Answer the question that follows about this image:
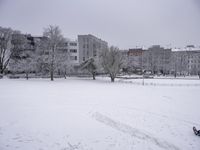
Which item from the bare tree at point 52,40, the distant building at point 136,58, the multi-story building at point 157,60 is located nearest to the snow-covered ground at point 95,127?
the bare tree at point 52,40

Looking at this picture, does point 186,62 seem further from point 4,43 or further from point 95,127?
point 95,127

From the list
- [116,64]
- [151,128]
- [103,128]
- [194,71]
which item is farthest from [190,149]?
[194,71]

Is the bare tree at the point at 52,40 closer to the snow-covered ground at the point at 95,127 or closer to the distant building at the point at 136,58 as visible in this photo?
the snow-covered ground at the point at 95,127

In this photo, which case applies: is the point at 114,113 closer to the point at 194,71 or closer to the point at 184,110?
the point at 184,110

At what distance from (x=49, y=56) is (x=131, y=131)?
37.3 metres

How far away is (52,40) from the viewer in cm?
4644

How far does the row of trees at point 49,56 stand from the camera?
46.3 meters

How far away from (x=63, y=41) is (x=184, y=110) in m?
37.5

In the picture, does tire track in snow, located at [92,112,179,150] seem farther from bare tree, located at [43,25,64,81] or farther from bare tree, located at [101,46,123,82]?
bare tree, located at [43,25,64,81]

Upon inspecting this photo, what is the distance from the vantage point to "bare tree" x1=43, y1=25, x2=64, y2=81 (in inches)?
1815

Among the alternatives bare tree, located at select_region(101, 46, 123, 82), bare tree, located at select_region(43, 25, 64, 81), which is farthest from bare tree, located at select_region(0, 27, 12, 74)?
bare tree, located at select_region(101, 46, 123, 82)

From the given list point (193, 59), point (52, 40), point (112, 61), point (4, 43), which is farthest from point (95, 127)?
point (193, 59)

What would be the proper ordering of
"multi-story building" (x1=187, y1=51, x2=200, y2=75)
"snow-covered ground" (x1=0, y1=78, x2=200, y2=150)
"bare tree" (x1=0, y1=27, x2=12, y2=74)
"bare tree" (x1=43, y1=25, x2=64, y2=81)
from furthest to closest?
"multi-story building" (x1=187, y1=51, x2=200, y2=75) < "bare tree" (x1=0, y1=27, x2=12, y2=74) < "bare tree" (x1=43, y1=25, x2=64, y2=81) < "snow-covered ground" (x1=0, y1=78, x2=200, y2=150)

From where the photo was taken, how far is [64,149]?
915 centimetres
